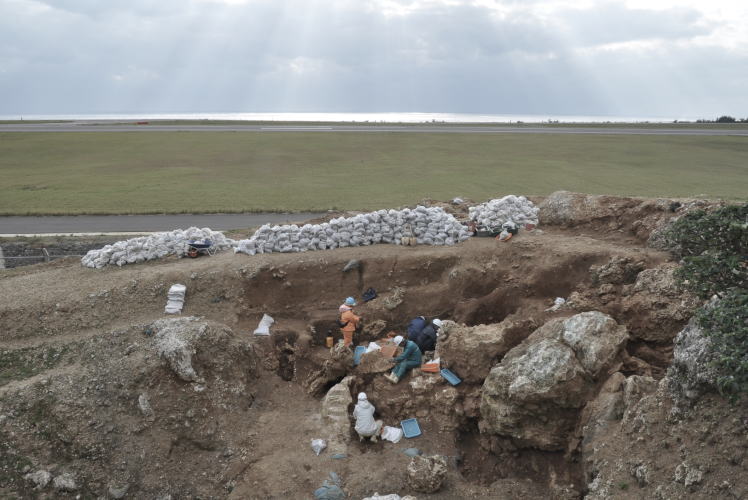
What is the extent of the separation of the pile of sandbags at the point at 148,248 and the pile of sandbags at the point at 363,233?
1.65m

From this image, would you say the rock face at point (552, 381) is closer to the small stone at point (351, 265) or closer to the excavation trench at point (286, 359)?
the excavation trench at point (286, 359)

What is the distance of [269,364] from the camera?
45.8 ft

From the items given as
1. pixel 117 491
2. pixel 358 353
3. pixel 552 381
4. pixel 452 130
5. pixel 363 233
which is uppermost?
pixel 452 130

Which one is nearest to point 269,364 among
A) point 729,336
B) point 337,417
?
point 337,417

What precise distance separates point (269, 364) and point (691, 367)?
33.3 feet

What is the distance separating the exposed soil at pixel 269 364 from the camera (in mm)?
10906

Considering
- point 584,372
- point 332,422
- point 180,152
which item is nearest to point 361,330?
point 332,422

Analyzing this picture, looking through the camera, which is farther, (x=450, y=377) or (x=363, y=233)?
(x=363, y=233)

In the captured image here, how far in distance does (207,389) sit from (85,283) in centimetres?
643

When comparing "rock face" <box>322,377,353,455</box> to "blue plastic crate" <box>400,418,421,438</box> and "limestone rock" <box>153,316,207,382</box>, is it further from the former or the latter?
"limestone rock" <box>153,316,207,382</box>

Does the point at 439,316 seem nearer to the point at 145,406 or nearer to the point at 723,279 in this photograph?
the point at 723,279

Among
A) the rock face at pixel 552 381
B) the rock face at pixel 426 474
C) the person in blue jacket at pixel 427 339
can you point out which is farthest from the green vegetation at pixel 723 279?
the person in blue jacket at pixel 427 339

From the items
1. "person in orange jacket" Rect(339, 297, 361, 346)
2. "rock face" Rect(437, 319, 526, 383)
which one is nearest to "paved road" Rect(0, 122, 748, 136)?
"person in orange jacket" Rect(339, 297, 361, 346)

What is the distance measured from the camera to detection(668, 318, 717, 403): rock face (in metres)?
7.66
